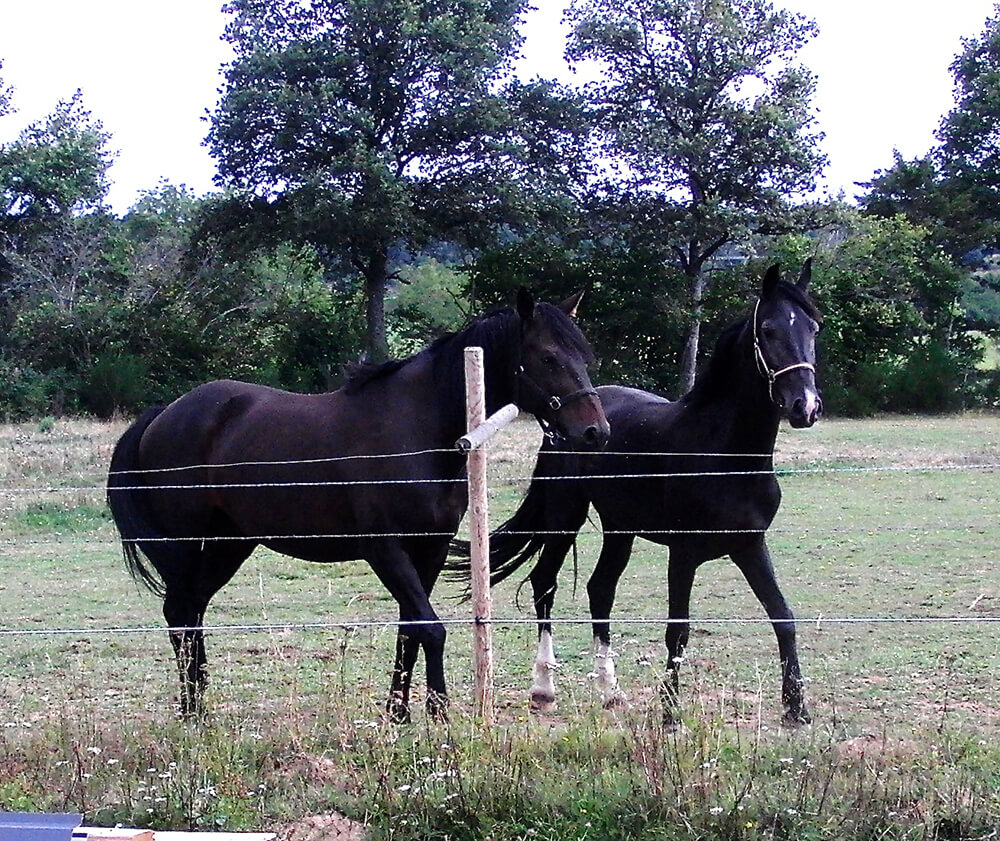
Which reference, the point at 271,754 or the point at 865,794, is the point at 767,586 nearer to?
the point at 865,794

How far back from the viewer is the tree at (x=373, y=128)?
95.7 ft

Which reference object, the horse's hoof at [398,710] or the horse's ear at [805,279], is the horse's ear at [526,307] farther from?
the horse's hoof at [398,710]

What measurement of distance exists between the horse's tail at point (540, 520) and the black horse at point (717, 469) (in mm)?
172

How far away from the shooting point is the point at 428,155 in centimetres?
3127

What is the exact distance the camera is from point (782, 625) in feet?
18.9

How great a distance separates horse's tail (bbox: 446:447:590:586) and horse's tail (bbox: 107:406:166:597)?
1.82 metres

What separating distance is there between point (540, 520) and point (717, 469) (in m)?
1.58

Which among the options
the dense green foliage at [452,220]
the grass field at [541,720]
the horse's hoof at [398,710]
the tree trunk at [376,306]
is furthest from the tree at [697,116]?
the horse's hoof at [398,710]

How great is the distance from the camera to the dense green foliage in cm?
2994

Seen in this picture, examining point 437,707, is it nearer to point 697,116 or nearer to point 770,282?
point 770,282

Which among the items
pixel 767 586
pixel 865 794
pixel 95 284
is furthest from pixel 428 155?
pixel 865 794

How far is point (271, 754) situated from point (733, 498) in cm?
268

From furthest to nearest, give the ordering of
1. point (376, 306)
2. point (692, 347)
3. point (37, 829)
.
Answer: point (692, 347) < point (376, 306) < point (37, 829)

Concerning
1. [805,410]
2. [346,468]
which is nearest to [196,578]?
[346,468]
